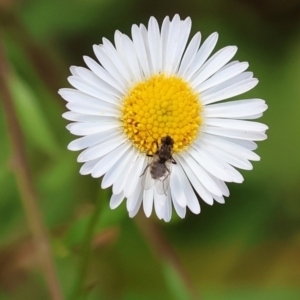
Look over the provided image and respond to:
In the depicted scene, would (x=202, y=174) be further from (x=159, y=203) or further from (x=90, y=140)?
(x=90, y=140)

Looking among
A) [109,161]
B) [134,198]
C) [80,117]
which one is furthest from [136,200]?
[80,117]

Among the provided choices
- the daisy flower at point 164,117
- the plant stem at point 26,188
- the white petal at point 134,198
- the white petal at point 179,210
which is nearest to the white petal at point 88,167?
the daisy flower at point 164,117

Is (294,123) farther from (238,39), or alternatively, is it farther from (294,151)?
(238,39)

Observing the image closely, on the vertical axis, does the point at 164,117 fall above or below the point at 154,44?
below

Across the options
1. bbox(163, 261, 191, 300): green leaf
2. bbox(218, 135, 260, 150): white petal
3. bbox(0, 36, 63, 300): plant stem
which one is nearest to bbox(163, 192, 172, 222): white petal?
bbox(218, 135, 260, 150): white petal

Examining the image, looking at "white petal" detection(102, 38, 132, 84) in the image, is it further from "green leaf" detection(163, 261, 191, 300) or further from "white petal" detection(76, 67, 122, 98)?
"green leaf" detection(163, 261, 191, 300)

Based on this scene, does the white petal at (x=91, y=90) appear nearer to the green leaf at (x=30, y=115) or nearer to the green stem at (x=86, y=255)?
the green stem at (x=86, y=255)

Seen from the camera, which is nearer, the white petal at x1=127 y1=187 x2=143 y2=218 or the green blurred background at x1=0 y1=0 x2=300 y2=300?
the white petal at x1=127 y1=187 x2=143 y2=218

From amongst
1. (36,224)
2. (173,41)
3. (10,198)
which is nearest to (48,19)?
(10,198)
